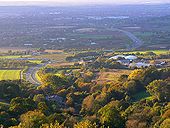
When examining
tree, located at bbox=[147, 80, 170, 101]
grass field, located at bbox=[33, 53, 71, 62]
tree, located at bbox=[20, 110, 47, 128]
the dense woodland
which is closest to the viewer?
tree, located at bbox=[20, 110, 47, 128]

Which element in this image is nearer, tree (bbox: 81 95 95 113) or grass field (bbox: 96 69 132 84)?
tree (bbox: 81 95 95 113)

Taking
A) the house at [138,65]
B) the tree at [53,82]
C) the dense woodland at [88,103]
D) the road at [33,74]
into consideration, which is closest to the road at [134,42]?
the house at [138,65]

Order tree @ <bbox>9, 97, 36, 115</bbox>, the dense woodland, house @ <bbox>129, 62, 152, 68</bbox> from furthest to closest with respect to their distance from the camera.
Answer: house @ <bbox>129, 62, 152, 68</bbox>
tree @ <bbox>9, 97, 36, 115</bbox>
the dense woodland

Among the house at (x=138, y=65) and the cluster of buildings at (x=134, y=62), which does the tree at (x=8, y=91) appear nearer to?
the cluster of buildings at (x=134, y=62)

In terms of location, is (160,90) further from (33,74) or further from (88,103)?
(33,74)

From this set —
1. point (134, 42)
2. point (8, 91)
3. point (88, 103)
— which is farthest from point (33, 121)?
point (134, 42)

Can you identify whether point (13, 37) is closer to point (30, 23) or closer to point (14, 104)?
point (30, 23)

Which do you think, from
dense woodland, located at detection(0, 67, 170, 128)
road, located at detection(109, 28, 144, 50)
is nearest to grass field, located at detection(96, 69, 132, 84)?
dense woodland, located at detection(0, 67, 170, 128)

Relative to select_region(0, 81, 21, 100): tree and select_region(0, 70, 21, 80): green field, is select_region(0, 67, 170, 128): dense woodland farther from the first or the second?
select_region(0, 70, 21, 80): green field
